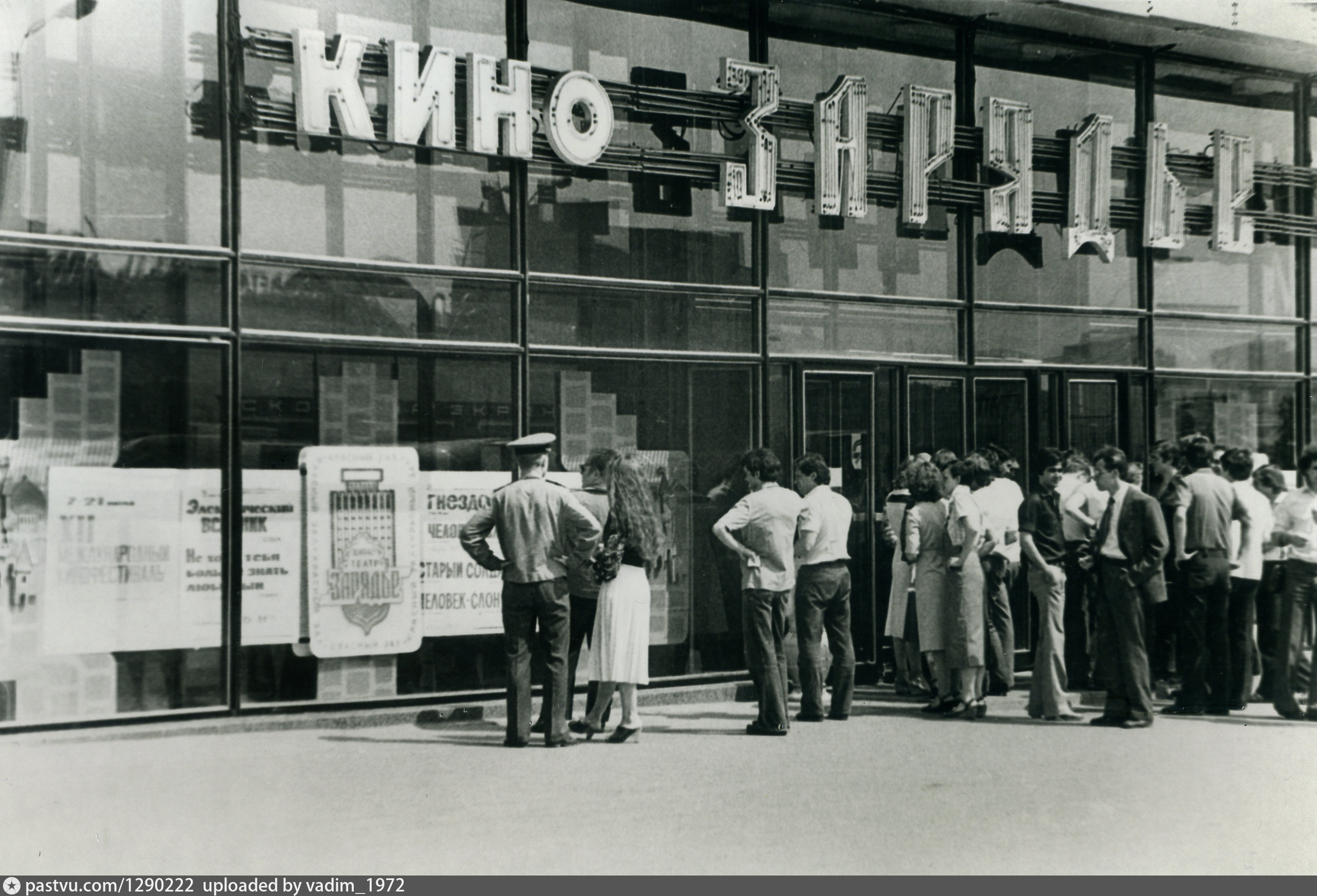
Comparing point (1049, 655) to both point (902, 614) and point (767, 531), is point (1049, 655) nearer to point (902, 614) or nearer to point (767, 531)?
point (902, 614)

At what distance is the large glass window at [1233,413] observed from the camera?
13.0 meters

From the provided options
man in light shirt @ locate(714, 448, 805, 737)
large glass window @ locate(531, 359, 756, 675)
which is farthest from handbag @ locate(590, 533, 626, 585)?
large glass window @ locate(531, 359, 756, 675)

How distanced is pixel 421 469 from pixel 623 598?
193 cm

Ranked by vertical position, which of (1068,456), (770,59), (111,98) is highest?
(770,59)

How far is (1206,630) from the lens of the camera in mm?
9930

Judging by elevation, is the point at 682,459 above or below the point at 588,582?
above

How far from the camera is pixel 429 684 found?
9664mm

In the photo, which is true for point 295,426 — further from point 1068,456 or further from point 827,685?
→ point 1068,456

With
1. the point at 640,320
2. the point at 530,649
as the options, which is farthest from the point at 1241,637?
the point at 530,649

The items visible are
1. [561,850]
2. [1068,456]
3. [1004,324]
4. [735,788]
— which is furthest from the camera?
[1004,324]

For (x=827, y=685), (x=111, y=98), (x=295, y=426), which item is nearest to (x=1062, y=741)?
(x=827, y=685)

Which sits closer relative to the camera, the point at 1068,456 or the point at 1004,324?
the point at 1068,456

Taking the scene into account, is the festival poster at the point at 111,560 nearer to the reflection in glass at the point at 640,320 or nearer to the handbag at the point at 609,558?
the handbag at the point at 609,558
